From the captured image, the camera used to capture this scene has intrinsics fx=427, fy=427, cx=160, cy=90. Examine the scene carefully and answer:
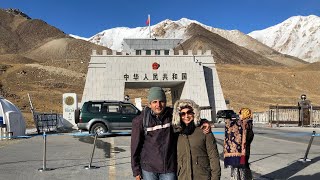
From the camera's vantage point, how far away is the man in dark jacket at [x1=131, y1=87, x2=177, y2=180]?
4902 mm

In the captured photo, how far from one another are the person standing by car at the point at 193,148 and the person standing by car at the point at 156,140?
9 cm

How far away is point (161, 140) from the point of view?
491 centimetres

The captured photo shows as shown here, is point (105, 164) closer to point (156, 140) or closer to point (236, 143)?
point (236, 143)

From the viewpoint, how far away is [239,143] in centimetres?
717

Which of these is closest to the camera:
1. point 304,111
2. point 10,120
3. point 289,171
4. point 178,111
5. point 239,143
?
point 178,111

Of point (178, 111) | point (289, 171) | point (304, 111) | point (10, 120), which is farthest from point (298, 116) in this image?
point (178, 111)

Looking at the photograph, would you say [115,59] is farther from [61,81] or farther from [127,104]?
[61,81]

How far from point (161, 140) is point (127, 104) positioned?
686 inches

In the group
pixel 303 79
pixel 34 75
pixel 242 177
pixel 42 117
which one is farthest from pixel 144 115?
pixel 303 79

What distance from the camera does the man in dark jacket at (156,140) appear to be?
4902 mm

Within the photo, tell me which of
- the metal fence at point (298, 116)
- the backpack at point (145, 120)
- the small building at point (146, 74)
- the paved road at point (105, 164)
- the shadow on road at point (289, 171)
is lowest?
the shadow on road at point (289, 171)

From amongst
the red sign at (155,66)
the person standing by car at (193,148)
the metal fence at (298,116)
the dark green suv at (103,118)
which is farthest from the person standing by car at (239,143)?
the red sign at (155,66)

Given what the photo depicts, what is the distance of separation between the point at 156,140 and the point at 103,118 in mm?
17052

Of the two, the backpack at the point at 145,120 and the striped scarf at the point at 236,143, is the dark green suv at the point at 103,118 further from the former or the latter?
the backpack at the point at 145,120
